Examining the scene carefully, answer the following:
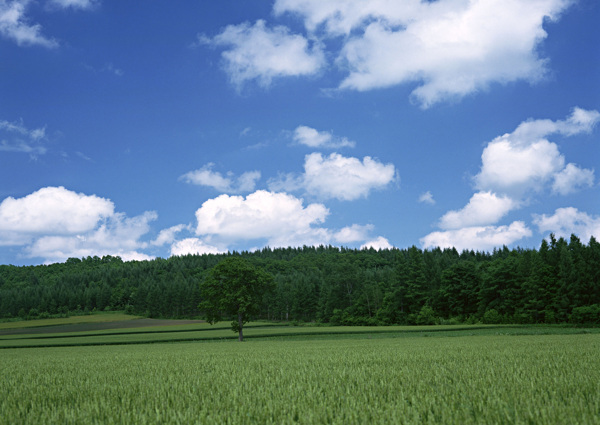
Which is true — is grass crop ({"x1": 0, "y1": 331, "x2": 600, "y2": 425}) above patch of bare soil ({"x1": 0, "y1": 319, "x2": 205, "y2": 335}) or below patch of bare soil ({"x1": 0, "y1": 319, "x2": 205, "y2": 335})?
above

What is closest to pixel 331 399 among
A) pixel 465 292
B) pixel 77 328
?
pixel 465 292

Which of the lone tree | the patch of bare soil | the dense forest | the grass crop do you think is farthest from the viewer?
the patch of bare soil

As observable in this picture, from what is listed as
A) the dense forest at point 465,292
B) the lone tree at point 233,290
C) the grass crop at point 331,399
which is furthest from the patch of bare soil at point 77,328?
the grass crop at point 331,399

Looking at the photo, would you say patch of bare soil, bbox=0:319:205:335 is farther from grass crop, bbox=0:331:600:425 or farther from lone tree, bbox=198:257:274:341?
grass crop, bbox=0:331:600:425

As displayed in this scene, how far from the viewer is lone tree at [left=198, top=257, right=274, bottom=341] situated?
187 feet

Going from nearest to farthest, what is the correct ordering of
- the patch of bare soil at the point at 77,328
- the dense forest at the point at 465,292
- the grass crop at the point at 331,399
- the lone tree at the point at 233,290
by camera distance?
the grass crop at the point at 331,399 < the lone tree at the point at 233,290 < the dense forest at the point at 465,292 < the patch of bare soil at the point at 77,328

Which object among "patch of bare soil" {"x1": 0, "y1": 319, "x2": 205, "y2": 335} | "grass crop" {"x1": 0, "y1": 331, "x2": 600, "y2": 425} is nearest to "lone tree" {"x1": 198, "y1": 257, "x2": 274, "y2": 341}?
"grass crop" {"x1": 0, "y1": 331, "x2": 600, "y2": 425}

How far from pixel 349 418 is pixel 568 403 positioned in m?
4.47

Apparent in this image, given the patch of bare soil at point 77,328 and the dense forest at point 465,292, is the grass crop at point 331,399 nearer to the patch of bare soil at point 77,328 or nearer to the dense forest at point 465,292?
the dense forest at point 465,292

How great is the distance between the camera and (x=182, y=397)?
396 inches

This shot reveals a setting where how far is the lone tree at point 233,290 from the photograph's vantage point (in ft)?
187

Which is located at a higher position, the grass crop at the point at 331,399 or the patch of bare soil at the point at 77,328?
the grass crop at the point at 331,399

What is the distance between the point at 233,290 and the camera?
190 feet

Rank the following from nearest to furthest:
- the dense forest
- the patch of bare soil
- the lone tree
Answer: the lone tree, the dense forest, the patch of bare soil
